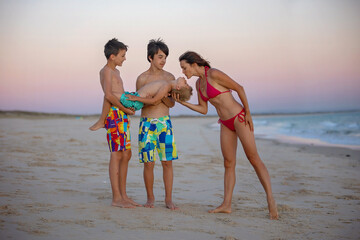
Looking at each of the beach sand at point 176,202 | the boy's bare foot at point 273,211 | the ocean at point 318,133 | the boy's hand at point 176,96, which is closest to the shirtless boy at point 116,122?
the beach sand at point 176,202

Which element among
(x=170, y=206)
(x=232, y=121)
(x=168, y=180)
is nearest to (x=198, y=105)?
(x=232, y=121)

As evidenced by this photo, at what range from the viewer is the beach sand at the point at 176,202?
343cm

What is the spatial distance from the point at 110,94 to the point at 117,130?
0.43 metres

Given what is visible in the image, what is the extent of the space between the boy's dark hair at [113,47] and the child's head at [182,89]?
0.80 meters

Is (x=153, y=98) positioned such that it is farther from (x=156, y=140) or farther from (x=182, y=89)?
(x=156, y=140)

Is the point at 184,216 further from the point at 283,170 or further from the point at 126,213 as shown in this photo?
the point at 283,170

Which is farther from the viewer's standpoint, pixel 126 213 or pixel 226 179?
pixel 226 179

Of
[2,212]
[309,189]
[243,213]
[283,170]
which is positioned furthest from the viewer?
[283,170]

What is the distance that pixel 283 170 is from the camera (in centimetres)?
786

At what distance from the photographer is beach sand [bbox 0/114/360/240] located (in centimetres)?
343

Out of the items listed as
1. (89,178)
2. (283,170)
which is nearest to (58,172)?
(89,178)

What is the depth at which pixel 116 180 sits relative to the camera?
14.9ft

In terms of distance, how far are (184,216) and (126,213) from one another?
0.61m

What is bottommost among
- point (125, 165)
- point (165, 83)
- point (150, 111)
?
point (125, 165)
